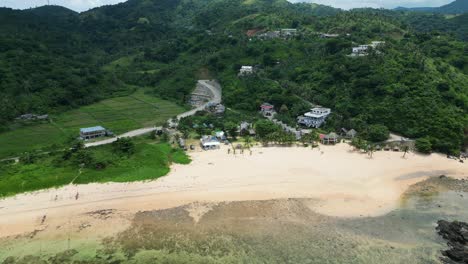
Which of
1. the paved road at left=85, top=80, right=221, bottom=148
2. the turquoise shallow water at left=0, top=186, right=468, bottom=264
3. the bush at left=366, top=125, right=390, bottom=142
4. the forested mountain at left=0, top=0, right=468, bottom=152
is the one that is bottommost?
the turquoise shallow water at left=0, top=186, right=468, bottom=264

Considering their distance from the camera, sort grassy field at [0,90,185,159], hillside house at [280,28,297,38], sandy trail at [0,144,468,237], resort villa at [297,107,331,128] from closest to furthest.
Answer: sandy trail at [0,144,468,237], grassy field at [0,90,185,159], resort villa at [297,107,331,128], hillside house at [280,28,297,38]

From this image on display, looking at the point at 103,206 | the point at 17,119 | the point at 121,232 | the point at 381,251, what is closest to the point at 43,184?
the point at 103,206

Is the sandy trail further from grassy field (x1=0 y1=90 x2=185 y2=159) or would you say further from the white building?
the white building

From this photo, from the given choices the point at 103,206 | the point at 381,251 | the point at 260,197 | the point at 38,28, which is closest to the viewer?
the point at 381,251

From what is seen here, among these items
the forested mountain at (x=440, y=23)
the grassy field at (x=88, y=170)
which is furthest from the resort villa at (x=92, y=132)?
the forested mountain at (x=440, y=23)

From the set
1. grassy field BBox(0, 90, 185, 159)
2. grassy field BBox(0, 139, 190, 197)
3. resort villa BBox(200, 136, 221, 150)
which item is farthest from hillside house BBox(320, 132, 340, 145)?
grassy field BBox(0, 90, 185, 159)

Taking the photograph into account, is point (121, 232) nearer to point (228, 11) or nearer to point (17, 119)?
point (17, 119)
